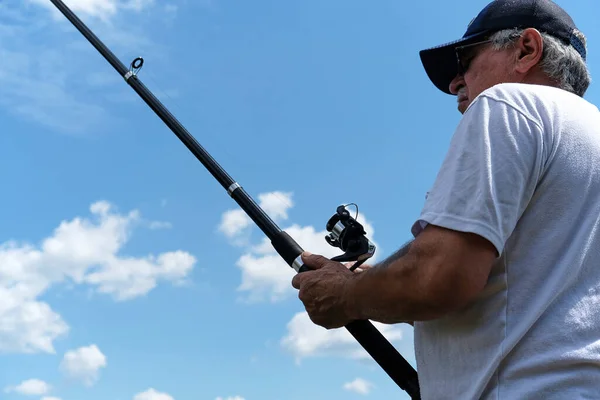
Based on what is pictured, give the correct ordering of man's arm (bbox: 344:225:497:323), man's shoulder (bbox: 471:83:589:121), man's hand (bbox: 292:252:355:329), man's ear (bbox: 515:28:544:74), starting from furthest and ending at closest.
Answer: man's ear (bbox: 515:28:544:74), man's hand (bbox: 292:252:355:329), man's shoulder (bbox: 471:83:589:121), man's arm (bbox: 344:225:497:323)

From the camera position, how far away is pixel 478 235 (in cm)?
200

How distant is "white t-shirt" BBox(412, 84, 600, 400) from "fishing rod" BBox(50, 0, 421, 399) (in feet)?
2.36

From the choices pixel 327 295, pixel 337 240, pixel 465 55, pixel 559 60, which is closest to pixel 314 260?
pixel 337 240

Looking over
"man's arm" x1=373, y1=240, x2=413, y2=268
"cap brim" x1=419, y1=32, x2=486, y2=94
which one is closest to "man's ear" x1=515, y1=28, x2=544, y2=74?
"cap brim" x1=419, y1=32, x2=486, y2=94

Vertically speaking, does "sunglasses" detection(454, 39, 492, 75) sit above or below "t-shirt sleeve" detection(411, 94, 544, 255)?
above

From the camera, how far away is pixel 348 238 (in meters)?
3.16

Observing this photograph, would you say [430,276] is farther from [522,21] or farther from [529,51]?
[522,21]

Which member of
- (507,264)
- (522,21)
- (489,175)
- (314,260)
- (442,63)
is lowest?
(507,264)

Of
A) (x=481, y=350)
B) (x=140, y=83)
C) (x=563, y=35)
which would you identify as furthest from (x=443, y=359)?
(x=140, y=83)

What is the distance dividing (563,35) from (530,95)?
642 mm

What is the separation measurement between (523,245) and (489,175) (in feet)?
0.87

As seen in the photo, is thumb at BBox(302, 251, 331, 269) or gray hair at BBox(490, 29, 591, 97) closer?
gray hair at BBox(490, 29, 591, 97)

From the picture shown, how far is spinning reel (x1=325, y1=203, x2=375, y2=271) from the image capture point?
9.91ft

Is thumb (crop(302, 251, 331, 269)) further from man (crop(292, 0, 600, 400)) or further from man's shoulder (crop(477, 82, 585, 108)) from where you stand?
man's shoulder (crop(477, 82, 585, 108))
